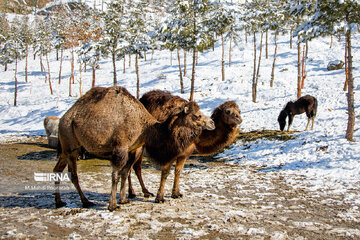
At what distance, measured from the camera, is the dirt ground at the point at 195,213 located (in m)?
4.14

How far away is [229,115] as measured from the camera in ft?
24.9

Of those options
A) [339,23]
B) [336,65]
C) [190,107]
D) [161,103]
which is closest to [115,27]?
[339,23]

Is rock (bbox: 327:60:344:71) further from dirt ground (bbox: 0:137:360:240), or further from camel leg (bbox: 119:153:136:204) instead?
camel leg (bbox: 119:153:136:204)

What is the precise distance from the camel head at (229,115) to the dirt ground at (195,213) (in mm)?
1862

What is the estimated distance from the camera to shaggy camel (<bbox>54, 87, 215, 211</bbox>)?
17.1 feet

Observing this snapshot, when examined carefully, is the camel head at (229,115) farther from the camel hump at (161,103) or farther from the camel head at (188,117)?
the camel head at (188,117)

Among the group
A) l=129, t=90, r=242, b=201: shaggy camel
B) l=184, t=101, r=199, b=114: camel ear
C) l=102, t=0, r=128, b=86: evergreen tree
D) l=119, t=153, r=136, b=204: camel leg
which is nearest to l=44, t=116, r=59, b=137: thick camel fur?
l=129, t=90, r=242, b=201: shaggy camel

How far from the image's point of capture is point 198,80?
137ft

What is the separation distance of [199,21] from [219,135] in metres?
18.7

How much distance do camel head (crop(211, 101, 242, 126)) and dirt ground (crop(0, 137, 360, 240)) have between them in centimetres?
186

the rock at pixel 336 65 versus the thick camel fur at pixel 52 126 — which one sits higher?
the rock at pixel 336 65

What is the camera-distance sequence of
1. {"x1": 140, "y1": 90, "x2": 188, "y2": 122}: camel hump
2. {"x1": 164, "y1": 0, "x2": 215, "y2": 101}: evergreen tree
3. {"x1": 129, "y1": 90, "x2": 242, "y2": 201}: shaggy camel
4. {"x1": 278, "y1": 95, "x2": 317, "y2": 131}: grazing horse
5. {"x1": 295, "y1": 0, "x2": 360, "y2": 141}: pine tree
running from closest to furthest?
{"x1": 140, "y1": 90, "x2": 188, "y2": 122}: camel hump → {"x1": 129, "y1": 90, "x2": 242, "y2": 201}: shaggy camel → {"x1": 295, "y1": 0, "x2": 360, "y2": 141}: pine tree → {"x1": 278, "y1": 95, "x2": 317, "y2": 131}: grazing horse → {"x1": 164, "y1": 0, "x2": 215, "y2": 101}: evergreen tree

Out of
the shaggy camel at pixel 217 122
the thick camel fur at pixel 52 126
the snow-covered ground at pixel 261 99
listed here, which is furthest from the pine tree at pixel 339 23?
the thick camel fur at pixel 52 126

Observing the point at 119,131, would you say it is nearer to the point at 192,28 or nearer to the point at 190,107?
the point at 190,107
